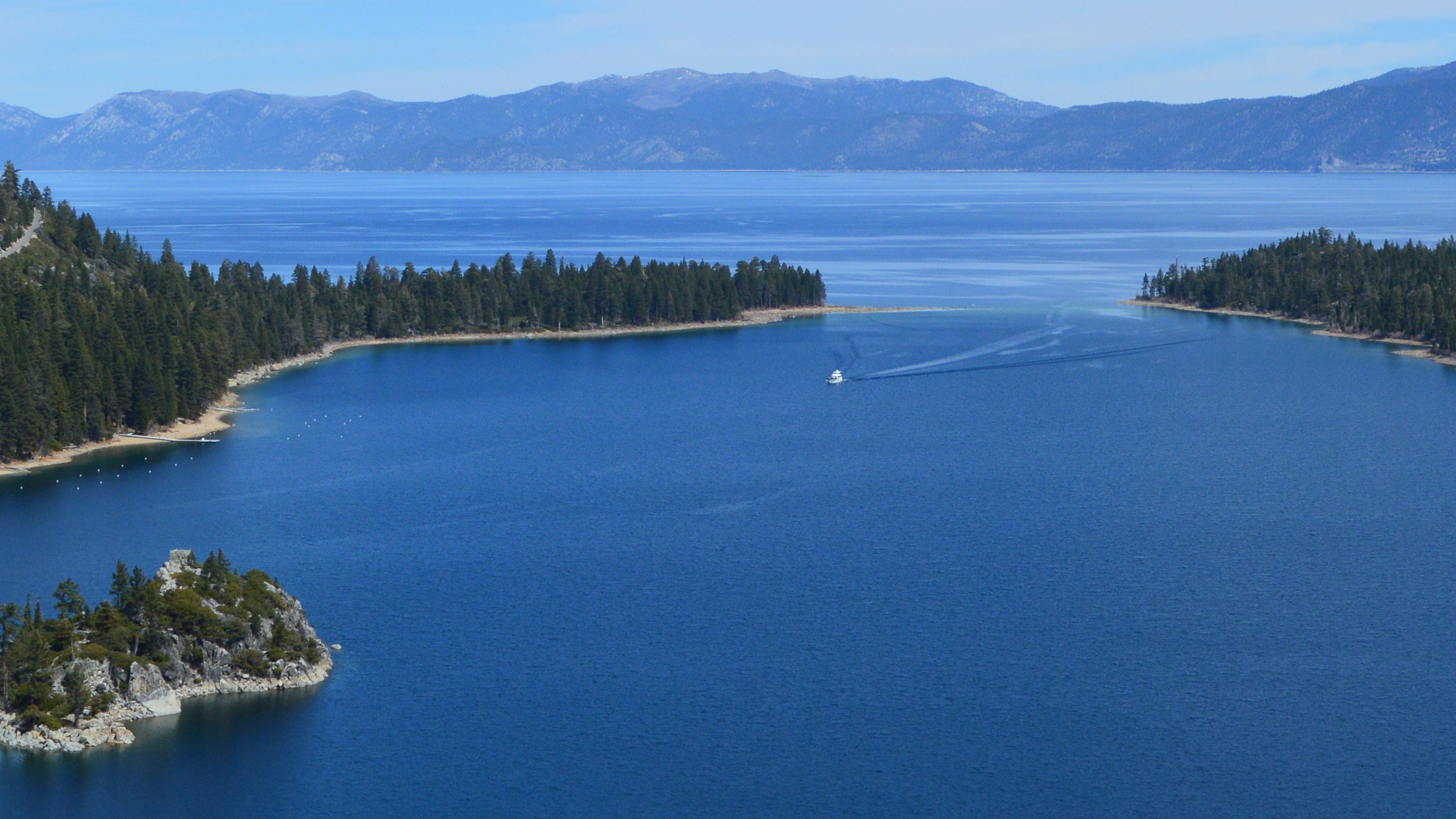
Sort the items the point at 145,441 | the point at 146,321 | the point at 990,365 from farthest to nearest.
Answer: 1. the point at 990,365
2. the point at 146,321
3. the point at 145,441

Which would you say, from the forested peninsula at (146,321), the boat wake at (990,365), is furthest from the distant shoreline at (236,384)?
the boat wake at (990,365)

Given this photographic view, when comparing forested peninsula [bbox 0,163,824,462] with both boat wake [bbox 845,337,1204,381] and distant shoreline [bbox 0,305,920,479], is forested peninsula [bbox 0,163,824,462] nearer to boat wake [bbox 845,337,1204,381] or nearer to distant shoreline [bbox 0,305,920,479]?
distant shoreline [bbox 0,305,920,479]

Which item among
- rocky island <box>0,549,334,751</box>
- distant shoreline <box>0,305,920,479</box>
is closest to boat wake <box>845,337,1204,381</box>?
distant shoreline <box>0,305,920,479</box>

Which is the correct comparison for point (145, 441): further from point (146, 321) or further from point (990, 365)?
point (990, 365)

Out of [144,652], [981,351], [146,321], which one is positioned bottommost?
[144,652]

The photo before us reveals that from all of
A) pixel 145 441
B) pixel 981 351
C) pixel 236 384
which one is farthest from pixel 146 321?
pixel 981 351

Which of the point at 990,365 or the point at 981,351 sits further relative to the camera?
the point at 981,351

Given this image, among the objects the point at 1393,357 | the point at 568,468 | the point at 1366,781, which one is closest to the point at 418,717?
the point at 1366,781
